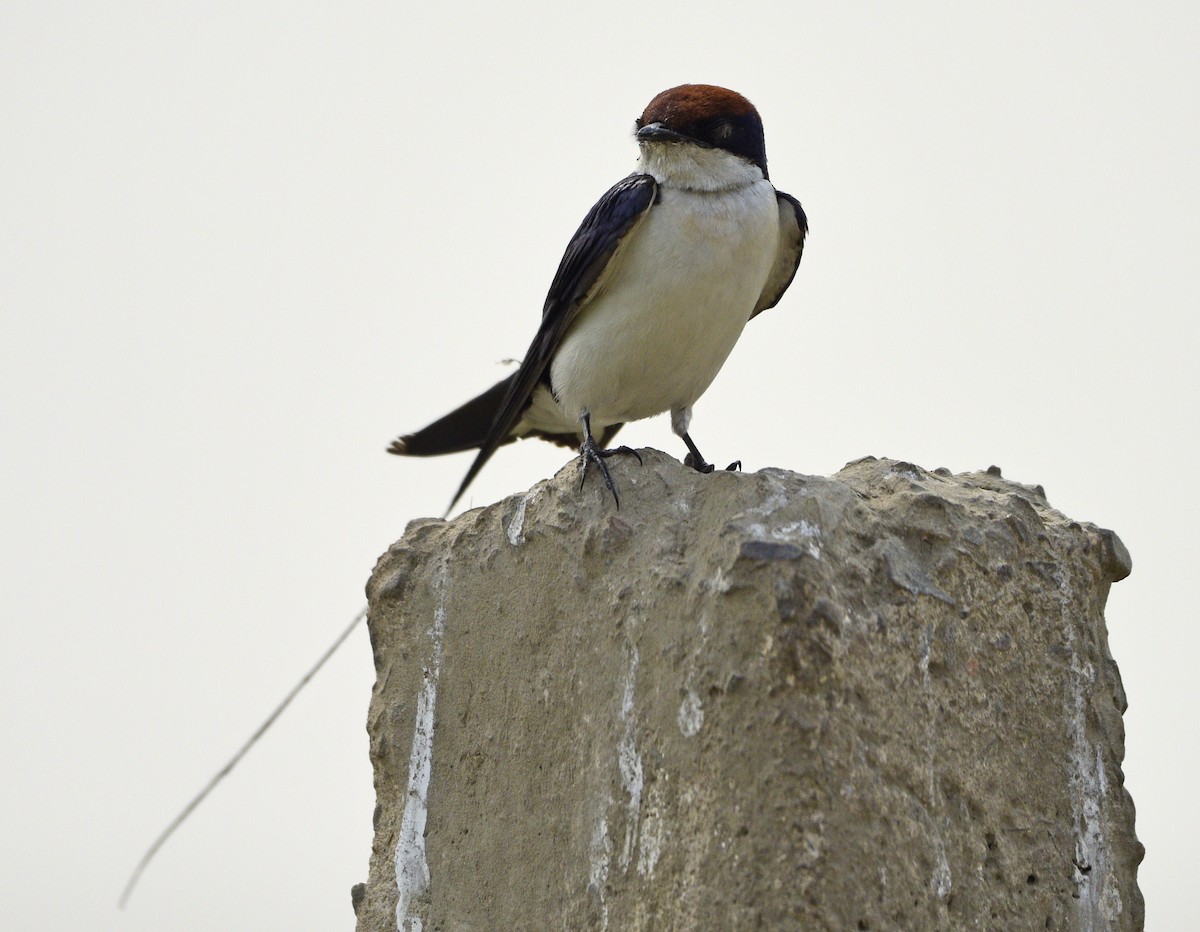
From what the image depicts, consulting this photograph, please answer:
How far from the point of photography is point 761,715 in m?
3.08

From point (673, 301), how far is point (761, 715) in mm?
1750

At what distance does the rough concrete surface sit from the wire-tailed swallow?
0.72 m

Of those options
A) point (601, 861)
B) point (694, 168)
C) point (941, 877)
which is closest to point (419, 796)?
point (601, 861)

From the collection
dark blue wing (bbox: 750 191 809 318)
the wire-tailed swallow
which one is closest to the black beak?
the wire-tailed swallow

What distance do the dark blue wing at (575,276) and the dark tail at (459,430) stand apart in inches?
11.0

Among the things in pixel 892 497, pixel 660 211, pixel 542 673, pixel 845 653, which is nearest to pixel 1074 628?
pixel 892 497

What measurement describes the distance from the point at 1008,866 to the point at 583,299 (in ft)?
7.53

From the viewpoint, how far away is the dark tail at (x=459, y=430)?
17.4 feet

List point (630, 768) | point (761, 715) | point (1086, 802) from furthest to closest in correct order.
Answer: point (1086, 802) < point (630, 768) < point (761, 715)

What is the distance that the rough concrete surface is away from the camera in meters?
3.07

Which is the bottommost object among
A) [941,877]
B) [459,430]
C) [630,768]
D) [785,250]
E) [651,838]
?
[941,877]

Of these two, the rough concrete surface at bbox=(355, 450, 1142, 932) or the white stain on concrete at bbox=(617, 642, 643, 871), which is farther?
the white stain on concrete at bbox=(617, 642, 643, 871)

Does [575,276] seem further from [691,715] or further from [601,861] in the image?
[601,861]

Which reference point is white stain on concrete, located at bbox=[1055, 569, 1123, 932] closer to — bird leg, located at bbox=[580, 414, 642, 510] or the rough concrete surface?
the rough concrete surface
